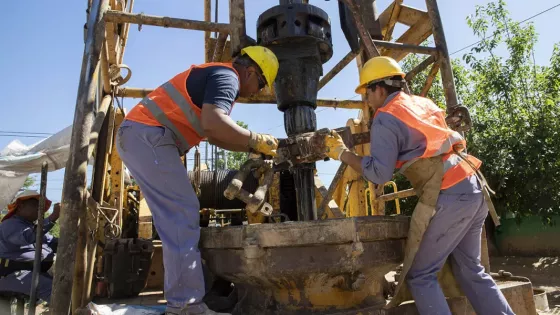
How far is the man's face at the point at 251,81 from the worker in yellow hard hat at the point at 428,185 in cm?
82

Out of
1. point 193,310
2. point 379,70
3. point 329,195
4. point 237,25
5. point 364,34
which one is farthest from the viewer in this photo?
point 329,195

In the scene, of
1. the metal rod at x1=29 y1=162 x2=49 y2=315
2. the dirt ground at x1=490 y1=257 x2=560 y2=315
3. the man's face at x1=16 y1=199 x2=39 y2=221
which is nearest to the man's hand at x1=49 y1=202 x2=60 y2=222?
the man's face at x1=16 y1=199 x2=39 y2=221

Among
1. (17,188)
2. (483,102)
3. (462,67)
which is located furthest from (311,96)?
(462,67)

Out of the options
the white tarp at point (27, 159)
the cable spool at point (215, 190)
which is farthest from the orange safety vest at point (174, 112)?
the white tarp at point (27, 159)

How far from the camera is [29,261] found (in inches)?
204

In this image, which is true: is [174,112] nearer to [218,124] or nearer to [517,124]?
[218,124]

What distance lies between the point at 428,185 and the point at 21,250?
4.75 metres

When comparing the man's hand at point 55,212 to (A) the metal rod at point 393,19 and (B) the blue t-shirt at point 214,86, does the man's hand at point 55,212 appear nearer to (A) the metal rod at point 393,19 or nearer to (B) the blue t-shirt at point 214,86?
(B) the blue t-shirt at point 214,86

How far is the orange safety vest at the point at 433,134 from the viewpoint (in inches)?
108

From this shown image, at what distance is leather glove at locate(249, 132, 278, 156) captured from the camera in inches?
113

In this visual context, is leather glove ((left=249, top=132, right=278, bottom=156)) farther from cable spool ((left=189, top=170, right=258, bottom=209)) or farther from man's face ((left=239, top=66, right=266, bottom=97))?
cable spool ((left=189, top=170, right=258, bottom=209))

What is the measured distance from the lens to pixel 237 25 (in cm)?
382

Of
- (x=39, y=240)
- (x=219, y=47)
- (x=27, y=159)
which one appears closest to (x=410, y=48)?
(x=219, y=47)

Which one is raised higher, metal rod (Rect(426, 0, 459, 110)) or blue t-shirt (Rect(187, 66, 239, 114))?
metal rod (Rect(426, 0, 459, 110))
